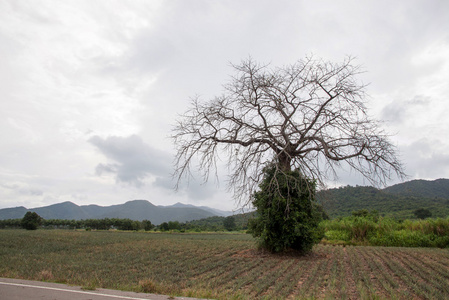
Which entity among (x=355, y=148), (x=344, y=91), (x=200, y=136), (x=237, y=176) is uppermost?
(x=344, y=91)

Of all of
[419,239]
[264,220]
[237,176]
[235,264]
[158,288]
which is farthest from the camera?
[419,239]

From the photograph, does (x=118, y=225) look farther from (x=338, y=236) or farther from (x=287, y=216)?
(x=287, y=216)

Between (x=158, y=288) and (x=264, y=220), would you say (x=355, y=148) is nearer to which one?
(x=264, y=220)

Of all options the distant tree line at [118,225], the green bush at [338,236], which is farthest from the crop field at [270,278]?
the distant tree line at [118,225]

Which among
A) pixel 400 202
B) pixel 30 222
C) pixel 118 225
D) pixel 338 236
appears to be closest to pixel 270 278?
pixel 338 236

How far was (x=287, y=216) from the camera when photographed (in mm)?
13898

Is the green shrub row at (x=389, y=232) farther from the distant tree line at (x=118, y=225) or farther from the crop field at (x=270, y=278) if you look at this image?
the distant tree line at (x=118, y=225)

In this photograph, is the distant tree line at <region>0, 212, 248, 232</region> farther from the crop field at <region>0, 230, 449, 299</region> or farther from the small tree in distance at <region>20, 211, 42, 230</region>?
the crop field at <region>0, 230, 449, 299</region>

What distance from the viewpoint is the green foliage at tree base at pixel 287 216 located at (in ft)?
46.7

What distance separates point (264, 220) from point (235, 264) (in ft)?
10.1

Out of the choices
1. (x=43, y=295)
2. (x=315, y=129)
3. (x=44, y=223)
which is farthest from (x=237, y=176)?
(x=44, y=223)

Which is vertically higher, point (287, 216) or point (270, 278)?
point (287, 216)

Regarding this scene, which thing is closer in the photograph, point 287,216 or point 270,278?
point 270,278

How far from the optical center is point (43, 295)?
257 inches
